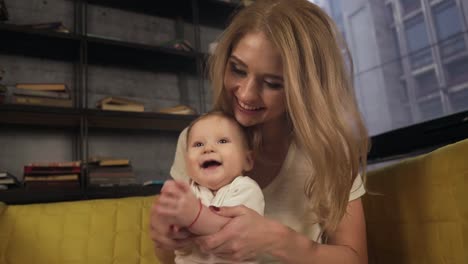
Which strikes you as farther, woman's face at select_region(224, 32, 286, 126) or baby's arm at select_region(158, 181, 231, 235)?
woman's face at select_region(224, 32, 286, 126)

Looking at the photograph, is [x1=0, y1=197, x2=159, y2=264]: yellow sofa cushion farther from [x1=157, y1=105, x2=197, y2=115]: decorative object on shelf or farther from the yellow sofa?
[x1=157, y1=105, x2=197, y2=115]: decorative object on shelf

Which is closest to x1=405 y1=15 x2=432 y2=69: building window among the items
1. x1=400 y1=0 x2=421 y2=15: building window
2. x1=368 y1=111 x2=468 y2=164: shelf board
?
x1=400 y1=0 x2=421 y2=15: building window

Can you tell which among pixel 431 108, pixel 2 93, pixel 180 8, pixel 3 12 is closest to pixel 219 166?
pixel 431 108

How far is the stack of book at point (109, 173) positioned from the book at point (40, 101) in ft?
1.31

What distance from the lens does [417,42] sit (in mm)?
1970

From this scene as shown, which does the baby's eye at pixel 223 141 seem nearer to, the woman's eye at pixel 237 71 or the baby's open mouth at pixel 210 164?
the baby's open mouth at pixel 210 164

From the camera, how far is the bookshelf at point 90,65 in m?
2.32

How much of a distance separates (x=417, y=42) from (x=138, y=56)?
6.25 feet

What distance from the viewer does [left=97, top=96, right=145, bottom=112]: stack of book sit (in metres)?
2.50

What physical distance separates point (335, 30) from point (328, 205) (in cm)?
50

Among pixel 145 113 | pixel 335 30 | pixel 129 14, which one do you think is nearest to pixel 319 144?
pixel 335 30

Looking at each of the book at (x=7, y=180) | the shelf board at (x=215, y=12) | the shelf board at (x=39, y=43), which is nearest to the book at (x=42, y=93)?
the shelf board at (x=39, y=43)

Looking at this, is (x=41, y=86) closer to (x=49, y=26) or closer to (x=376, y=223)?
(x=49, y=26)

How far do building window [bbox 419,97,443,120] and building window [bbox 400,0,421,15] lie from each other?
489 mm
